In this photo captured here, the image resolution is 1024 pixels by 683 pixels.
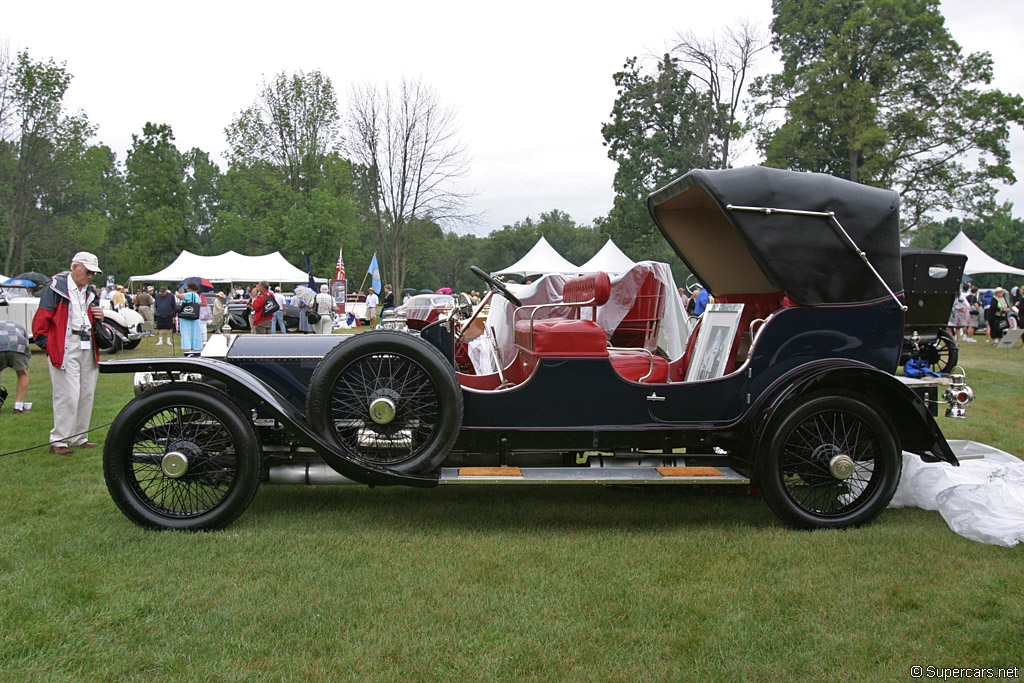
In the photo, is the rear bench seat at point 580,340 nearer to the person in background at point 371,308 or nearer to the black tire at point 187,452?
the black tire at point 187,452

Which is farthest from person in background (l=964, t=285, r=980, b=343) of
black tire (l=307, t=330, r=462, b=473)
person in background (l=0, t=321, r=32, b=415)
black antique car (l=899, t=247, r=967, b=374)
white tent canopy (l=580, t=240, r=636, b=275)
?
person in background (l=0, t=321, r=32, b=415)

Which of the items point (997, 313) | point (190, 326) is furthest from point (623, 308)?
point (997, 313)

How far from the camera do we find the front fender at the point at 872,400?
13.2 feet

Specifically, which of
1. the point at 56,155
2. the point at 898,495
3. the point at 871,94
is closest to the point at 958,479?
the point at 898,495

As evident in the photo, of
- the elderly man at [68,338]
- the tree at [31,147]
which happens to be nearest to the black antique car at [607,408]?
the elderly man at [68,338]

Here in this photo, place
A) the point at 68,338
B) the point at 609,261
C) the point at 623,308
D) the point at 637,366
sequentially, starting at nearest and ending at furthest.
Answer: the point at 637,366, the point at 68,338, the point at 623,308, the point at 609,261

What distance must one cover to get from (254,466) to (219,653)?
1.41m

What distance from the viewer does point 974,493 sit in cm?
420

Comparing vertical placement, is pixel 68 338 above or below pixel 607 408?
above

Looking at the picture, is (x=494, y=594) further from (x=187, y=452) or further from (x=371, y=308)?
(x=371, y=308)

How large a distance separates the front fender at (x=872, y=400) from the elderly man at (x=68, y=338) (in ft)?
17.6

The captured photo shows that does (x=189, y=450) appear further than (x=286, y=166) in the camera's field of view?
No

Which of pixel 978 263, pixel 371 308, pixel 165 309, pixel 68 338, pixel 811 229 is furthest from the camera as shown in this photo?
pixel 371 308

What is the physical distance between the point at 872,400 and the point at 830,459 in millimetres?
464
